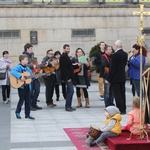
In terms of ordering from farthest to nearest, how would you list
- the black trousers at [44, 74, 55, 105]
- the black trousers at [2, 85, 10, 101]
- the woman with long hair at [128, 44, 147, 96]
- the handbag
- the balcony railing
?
the balcony railing → the black trousers at [2, 85, 10, 101] → the handbag → the black trousers at [44, 74, 55, 105] → the woman with long hair at [128, 44, 147, 96]

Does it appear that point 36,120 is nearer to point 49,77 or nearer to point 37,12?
point 49,77

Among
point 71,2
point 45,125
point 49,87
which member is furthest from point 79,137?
point 71,2

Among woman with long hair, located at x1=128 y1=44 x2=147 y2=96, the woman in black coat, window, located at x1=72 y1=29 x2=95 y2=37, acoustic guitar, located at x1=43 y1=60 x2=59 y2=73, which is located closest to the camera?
woman with long hair, located at x1=128 y1=44 x2=147 y2=96

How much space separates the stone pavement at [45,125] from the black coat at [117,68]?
3.37ft

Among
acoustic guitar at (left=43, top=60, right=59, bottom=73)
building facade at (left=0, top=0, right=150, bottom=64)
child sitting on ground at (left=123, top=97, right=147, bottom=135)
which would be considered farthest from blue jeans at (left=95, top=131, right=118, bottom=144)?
building facade at (left=0, top=0, right=150, bottom=64)

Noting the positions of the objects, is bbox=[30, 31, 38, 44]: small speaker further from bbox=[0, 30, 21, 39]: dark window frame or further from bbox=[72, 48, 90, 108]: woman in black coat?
bbox=[72, 48, 90, 108]: woman in black coat

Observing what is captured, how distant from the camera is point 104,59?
13570 millimetres

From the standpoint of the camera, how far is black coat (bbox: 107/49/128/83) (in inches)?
493

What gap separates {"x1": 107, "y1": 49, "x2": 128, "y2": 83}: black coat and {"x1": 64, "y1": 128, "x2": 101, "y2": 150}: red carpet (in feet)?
8.44

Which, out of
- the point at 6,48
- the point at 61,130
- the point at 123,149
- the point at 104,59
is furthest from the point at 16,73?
the point at 6,48

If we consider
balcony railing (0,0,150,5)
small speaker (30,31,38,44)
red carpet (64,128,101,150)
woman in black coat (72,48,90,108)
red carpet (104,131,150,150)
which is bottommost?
red carpet (64,128,101,150)

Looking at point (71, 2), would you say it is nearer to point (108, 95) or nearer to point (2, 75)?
point (2, 75)

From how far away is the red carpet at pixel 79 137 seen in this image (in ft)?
28.5

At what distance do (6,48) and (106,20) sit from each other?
17.6 ft
